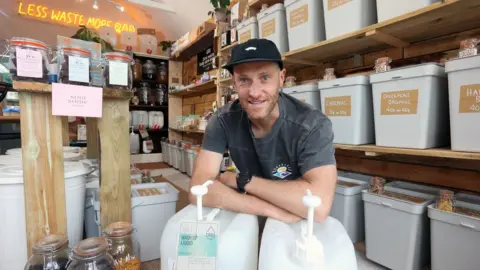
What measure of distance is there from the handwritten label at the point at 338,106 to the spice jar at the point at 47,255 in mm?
1494

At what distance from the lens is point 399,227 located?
53.1 inches

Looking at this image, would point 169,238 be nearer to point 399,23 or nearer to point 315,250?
point 315,250

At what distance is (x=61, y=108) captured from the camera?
3.16 feet

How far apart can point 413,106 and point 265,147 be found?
772 mm

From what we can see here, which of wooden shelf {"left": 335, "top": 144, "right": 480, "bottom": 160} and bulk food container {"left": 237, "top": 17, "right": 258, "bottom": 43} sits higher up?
bulk food container {"left": 237, "top": 17, "right": 258, "bottom": 43}

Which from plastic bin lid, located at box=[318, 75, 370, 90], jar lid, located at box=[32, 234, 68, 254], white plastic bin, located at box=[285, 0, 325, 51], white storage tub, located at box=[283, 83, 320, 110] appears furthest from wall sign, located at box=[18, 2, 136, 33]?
jar lid, located at box=[32, 234, 68, 254]

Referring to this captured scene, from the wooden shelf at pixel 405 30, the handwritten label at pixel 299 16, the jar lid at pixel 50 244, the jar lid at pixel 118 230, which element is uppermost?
the handwritten label at pixel 299 16

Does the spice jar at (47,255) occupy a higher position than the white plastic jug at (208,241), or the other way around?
the white plastic jug at (208,241)

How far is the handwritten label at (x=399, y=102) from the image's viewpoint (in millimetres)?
1243

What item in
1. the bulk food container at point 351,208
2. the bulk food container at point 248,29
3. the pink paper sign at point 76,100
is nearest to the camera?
the pink paper sign at point 76,100

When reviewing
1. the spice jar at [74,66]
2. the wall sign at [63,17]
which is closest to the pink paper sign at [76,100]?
the spice jar at [74,66]

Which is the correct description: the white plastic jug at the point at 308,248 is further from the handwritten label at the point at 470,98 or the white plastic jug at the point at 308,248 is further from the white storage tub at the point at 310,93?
the white storage tub at the point at 310,93

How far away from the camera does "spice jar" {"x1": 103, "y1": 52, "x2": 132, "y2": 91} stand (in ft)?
3.60

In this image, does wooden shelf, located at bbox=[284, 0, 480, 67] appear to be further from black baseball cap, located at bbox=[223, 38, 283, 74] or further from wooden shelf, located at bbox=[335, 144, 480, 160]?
black baseball cap, located at bbox=[223, 38, 283, 74]
